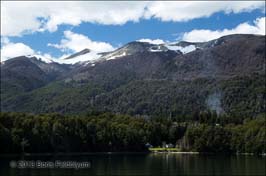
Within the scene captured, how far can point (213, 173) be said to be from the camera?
316ft

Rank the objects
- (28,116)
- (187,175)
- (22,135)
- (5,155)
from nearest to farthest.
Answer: (187,175), (5,155), (22,135), (28,116)

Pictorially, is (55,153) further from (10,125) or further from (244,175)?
(244,175)

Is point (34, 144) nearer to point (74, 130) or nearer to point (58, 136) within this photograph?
point (58, 136)

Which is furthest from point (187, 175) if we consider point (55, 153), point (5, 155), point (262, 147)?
point (262, 147)

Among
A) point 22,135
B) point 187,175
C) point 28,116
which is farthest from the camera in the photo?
point 28,116

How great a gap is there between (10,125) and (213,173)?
331 feet

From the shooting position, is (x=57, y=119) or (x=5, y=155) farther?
(x=57, y=119)

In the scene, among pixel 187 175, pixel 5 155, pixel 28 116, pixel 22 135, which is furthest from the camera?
pixel 28 116

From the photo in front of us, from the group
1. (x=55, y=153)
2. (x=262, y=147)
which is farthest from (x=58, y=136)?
(x=262, y=147)

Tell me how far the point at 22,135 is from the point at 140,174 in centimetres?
8849

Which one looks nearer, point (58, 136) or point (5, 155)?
point (5, 155)

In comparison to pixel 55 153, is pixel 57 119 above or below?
above

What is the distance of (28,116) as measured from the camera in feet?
616

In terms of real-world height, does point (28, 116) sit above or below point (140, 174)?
above
